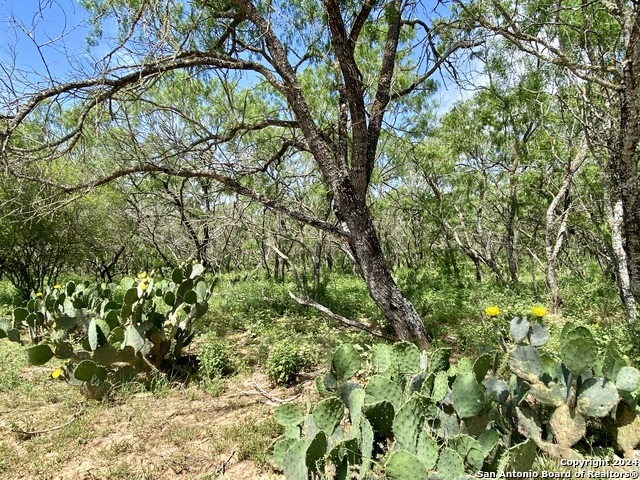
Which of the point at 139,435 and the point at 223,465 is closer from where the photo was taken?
the point at 223,465

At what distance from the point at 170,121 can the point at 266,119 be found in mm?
1457

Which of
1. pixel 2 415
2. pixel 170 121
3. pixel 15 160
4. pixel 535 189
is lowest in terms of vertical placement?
pixel 2 415

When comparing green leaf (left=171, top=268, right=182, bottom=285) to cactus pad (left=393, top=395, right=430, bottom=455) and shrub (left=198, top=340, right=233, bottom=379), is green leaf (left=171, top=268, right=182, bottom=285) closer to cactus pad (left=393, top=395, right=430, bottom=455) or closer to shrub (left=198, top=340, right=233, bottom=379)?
shrub (left=198, top=340, right=233, bottom=379)

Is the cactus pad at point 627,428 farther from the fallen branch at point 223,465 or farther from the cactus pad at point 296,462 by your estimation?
the fallen branch at point 223,465

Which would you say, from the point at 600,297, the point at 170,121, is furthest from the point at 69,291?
the point at 600,297

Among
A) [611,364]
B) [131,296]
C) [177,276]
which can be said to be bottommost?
[611,364]

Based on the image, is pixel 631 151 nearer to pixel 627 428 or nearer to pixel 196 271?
pixel 627 428

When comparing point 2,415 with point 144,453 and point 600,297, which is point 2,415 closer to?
point 144,453

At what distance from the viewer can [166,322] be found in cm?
A: 373

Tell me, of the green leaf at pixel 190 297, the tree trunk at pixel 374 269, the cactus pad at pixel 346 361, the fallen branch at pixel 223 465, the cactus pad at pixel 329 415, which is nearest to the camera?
the cactus pad at pixel 329 415

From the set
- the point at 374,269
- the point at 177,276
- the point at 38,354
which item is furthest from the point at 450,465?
the point at 38,354

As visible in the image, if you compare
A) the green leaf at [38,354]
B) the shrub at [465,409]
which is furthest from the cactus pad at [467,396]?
the green leaf at [38,354]

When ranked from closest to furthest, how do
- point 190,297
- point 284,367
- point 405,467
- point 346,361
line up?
point 405,467 < point 346,361 < point 284,367 < point 190,297

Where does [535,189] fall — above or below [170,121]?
below
